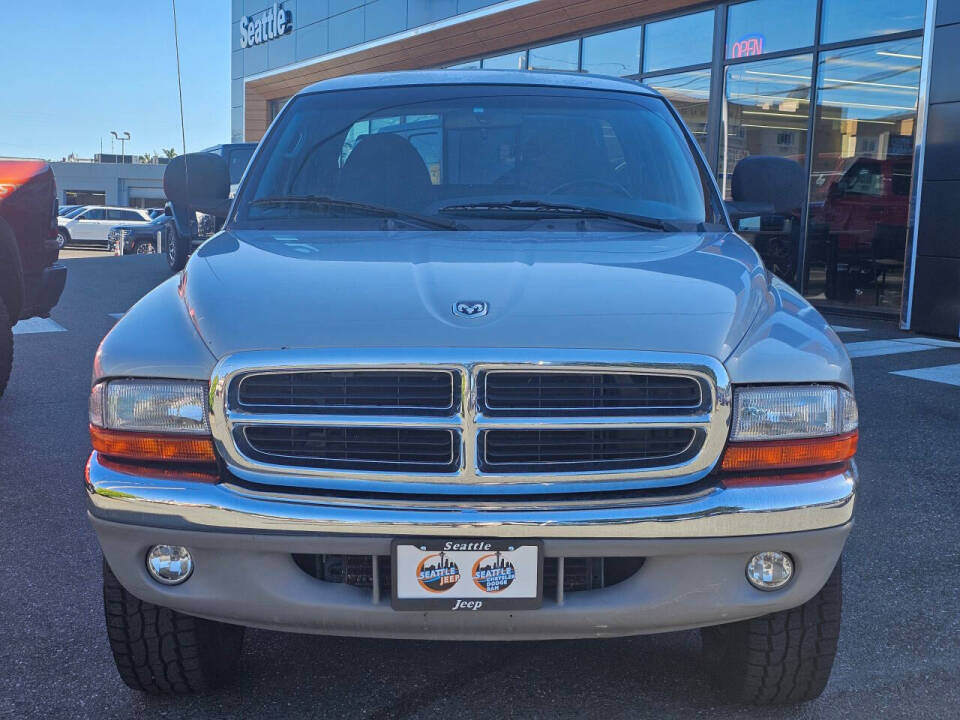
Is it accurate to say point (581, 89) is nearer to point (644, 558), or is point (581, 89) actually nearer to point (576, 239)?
point (576, 239)

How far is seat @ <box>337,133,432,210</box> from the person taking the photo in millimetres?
3381

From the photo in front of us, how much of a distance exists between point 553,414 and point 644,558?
0.37 metres

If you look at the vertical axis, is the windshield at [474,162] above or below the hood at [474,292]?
above

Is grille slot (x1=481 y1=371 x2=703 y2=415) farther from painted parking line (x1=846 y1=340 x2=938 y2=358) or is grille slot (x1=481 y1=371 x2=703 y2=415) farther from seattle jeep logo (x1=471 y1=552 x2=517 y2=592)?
painted parking line (x1=846 y1=340 x2=938 y2=358)

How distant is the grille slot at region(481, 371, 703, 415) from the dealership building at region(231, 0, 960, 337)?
8998mm

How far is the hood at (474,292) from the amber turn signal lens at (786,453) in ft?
0.71

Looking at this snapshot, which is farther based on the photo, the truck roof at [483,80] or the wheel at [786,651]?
the truck roof at [483,80]

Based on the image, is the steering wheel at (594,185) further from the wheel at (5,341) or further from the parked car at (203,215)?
the parked car at (203,215)

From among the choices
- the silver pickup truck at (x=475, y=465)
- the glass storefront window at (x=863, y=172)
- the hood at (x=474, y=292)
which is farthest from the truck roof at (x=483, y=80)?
the glass storefront window at (x=863, y=172)

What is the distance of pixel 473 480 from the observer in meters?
2.25

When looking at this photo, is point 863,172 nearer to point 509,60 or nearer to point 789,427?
point 509,60

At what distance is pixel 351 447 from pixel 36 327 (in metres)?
8.79

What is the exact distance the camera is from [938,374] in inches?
316

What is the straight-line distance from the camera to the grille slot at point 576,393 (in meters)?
2.25
